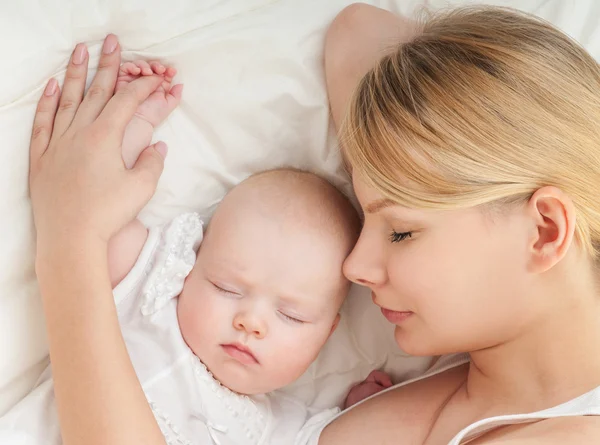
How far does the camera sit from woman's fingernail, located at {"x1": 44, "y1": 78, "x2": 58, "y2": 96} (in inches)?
54.7

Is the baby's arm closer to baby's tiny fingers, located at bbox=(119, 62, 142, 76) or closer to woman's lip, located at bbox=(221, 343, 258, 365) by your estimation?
baby's tiny fingers, located at bbox=(119, 62, 142, 76)

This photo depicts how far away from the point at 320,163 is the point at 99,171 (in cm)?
49

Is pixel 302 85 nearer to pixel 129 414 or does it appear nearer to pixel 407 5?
pixel 407 5

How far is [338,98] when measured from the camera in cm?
157

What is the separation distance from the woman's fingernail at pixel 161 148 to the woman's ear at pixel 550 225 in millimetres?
690

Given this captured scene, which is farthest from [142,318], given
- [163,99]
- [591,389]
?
[591,389]

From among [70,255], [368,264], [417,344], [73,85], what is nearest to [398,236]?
[368,264]

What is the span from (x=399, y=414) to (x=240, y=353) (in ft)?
1.09

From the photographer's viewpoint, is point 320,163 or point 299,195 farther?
point 320,163

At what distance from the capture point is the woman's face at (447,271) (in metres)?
1.22

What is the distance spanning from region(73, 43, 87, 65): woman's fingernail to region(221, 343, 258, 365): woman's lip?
0.58 metres

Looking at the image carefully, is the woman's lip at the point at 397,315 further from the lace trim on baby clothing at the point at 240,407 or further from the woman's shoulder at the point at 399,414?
the lace trim on baby clothing at the point at 240,407

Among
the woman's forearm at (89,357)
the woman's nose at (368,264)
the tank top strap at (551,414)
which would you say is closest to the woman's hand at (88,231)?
the woman's forearm at (89,357)

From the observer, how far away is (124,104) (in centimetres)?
141
